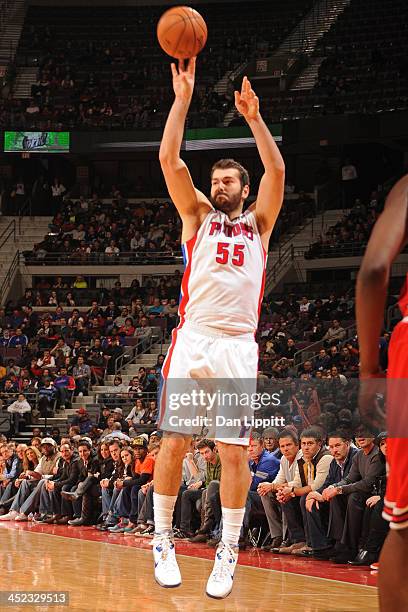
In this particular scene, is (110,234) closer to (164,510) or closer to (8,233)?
(8,233)

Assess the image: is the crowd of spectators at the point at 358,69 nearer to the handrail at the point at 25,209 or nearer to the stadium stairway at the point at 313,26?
the stadium stairway at the point at 313,26

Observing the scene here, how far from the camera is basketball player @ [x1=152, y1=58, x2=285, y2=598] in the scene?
5387 mm

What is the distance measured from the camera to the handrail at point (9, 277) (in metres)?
27.2

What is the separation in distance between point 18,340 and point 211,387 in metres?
18.2

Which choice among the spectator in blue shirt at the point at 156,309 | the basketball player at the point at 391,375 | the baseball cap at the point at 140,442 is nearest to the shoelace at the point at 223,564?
the basketball player at the point at 391,375

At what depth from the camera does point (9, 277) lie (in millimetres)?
27500

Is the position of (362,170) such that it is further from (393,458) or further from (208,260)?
(393,458)

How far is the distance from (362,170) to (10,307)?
39.0ft

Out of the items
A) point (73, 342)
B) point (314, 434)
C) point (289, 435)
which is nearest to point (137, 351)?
point (73, 342)

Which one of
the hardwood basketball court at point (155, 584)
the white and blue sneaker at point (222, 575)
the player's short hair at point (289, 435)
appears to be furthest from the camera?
the player's short hair at point (289, 435)

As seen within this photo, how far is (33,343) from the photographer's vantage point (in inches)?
893

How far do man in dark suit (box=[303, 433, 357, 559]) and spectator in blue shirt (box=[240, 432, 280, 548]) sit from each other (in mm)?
854

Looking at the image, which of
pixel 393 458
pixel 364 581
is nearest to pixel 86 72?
pixel 364 581

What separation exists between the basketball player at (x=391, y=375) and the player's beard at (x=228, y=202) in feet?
8.37
